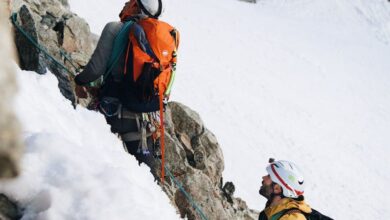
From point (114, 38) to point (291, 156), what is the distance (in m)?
16.9

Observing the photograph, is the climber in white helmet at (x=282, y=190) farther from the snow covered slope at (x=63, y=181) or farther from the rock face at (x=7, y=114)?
the rock face at (x=7, y=114)

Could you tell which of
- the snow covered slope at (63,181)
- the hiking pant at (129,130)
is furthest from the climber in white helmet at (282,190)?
the snow covered slope at (63,181)

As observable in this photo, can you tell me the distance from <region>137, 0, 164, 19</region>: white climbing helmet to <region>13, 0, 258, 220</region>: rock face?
1.28m

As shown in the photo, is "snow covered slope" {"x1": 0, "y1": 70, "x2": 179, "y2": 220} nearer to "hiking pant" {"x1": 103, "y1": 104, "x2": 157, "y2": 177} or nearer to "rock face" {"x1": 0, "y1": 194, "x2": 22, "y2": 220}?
"rock face" {"x1": 0, "y1": 194, "x2": 22, "y2": 220}

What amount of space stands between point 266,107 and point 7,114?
2263 cm

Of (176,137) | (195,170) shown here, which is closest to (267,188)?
(195,170)

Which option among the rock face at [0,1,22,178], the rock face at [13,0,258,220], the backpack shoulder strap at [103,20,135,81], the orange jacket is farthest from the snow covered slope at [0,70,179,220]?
the orange jacket

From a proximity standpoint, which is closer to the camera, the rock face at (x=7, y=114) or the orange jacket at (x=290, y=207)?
the rock face at (x=7, y=114)

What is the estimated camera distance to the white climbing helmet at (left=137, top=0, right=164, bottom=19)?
5.44 m

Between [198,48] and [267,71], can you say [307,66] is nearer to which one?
[267,71]

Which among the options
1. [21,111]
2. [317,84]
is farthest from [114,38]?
[317,84]

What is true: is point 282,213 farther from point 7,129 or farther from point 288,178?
point 7,129

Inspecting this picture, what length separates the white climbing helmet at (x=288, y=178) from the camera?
267 inches

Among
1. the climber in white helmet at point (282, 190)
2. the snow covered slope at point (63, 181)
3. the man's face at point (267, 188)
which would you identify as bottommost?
the man's face at point (267, 188)
